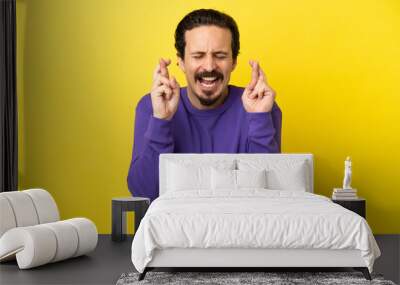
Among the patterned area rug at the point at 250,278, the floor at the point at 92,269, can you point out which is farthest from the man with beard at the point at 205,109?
the patterned area rug at the point at 250,278

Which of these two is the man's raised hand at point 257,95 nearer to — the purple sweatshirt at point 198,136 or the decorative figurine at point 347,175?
the purple sweatshirt at point 198,136

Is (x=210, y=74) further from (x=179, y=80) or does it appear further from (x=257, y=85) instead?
(x=179, y=80)

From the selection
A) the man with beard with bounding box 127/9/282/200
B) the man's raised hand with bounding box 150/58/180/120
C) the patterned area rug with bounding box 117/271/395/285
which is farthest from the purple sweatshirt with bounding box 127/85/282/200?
the patterned area rug with bounding box 117/271/395/285

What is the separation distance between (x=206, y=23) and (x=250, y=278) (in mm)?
2727

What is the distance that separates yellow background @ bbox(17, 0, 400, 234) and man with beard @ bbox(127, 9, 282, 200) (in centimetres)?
72

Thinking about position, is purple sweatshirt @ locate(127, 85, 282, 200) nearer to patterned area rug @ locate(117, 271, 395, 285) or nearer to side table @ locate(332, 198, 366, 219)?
side table @ locate(332, 198, 366, 219)

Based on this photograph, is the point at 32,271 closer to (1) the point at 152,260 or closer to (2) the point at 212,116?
(1) the point at 152,260

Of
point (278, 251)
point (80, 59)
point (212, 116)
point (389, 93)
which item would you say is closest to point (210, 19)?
point (212, 116)

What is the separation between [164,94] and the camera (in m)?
6.38

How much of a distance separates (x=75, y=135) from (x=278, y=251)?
3290mm

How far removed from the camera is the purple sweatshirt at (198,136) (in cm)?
633

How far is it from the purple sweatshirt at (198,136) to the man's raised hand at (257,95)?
0.23ft

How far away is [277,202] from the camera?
4.98m

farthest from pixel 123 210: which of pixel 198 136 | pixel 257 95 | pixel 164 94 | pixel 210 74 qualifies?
pixel 257 95
